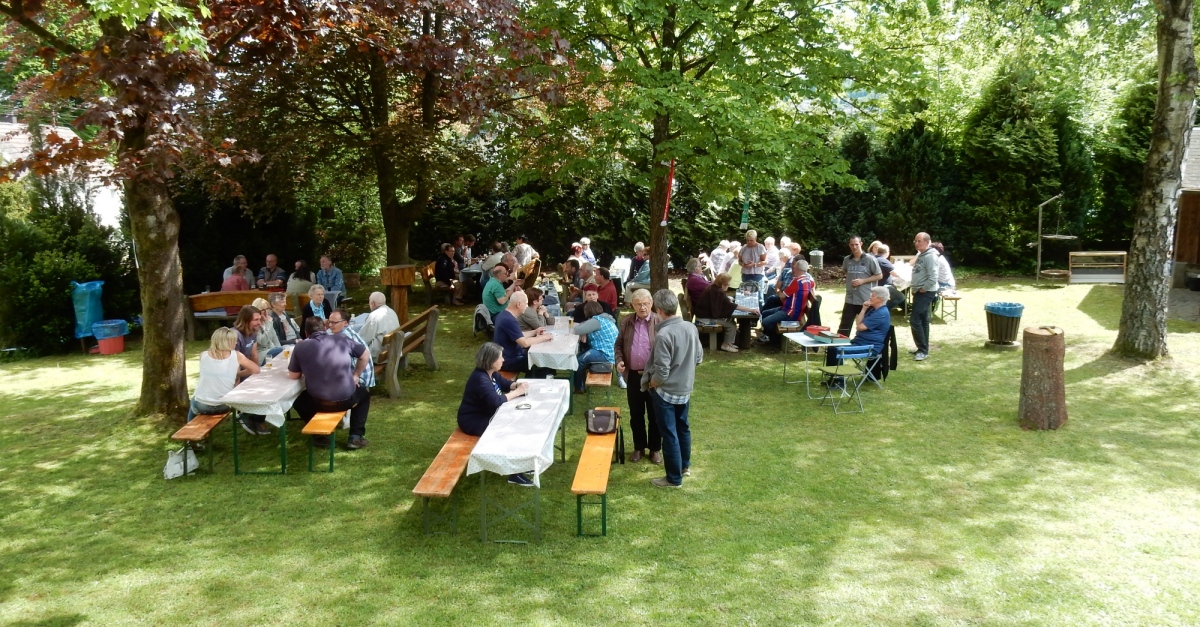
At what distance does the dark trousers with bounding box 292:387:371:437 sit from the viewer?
7.68 m

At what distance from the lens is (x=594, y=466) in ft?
20.1

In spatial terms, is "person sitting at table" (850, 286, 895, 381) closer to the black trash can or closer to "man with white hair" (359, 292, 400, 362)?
the black trash can

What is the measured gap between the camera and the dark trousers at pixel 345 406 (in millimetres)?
7680

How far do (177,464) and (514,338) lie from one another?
3.48 metres

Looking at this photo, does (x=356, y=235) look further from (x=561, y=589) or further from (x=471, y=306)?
(x=561, y=589)

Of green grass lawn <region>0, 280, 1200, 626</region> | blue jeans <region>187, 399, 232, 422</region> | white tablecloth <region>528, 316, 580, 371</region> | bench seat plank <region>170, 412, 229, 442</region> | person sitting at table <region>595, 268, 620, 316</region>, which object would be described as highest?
person sitting at table <region>595, 268, 620, 316</region>

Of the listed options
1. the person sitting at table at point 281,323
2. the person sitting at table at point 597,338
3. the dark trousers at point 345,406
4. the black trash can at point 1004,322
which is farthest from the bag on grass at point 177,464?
the black trash can at point 1004,322

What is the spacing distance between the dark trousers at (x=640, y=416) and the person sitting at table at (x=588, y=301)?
2.69 metres

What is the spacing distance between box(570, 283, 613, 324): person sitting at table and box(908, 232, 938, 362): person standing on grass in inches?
175

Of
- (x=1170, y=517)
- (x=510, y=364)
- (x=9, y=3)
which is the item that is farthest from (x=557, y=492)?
(x=9, y=3)

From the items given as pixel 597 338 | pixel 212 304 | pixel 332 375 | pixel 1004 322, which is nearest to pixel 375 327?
pixel 332 375

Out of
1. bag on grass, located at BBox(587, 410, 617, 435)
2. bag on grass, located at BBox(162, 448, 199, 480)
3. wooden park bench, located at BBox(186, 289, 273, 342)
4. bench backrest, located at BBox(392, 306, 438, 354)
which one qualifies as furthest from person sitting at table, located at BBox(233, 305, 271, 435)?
wooden park bench, located at BBox(186, 289, 273, 342)

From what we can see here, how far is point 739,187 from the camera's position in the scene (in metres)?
12.4

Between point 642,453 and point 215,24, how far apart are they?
6201mm
